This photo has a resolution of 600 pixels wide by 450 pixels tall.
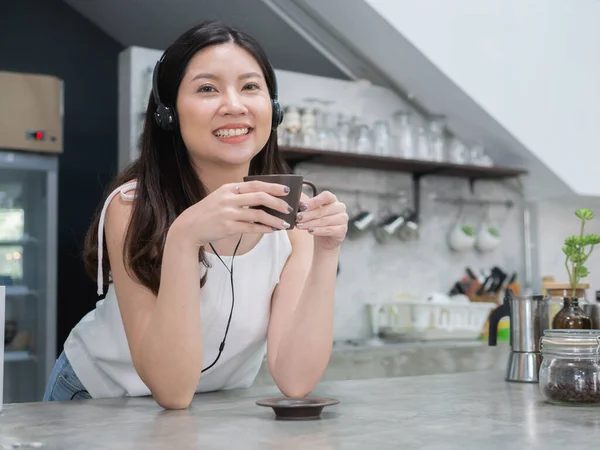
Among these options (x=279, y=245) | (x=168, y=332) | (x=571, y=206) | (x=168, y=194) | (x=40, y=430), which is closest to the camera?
(x=40, y=430)

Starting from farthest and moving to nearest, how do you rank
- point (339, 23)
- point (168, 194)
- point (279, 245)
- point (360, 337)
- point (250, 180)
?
point (360, 337)
point (339, 23)
point (279, 245)
point (168, 194)
point (250, 180)

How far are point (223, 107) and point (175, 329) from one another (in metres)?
0.42

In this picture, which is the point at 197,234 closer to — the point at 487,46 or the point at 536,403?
the point at 536,403

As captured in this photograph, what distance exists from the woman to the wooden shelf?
6.34 feet

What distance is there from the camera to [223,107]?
4.91ft

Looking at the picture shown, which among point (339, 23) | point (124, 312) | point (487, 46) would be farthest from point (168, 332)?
point (487, 46)

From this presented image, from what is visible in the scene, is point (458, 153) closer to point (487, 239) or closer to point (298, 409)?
point (487, 239)

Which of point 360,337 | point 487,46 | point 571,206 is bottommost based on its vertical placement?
point 360,337

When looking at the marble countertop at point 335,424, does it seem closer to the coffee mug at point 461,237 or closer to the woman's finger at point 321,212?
the woman's finger at point 321,212

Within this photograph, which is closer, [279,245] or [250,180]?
[250,180]

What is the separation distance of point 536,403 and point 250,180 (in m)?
0.60

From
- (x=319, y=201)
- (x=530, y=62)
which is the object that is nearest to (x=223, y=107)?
(x=319, y=201)

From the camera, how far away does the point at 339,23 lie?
382 cm

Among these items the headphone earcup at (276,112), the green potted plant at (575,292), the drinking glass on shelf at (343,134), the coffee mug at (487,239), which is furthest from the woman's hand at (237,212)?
the coffee mug at (487,239)
